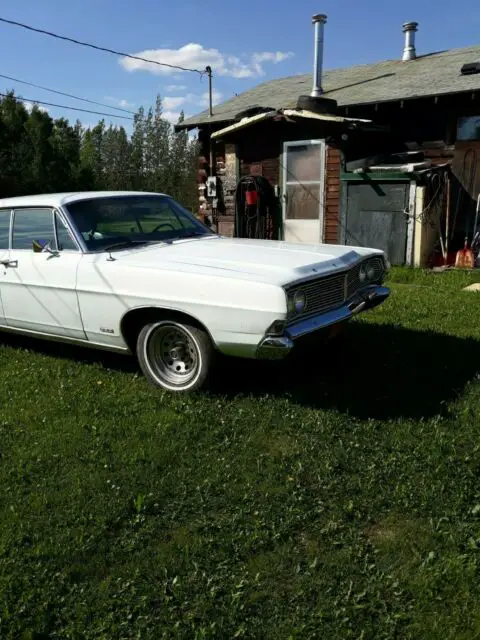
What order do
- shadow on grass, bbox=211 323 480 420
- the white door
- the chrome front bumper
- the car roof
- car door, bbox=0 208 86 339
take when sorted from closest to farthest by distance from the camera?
the chrome front bumper
shadow on grass, bbox=211 323 480 420
car door, bbox=0 208 86 339
the car roof
the white door

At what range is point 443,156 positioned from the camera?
35.7ft

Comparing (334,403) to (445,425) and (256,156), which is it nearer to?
(445,425)

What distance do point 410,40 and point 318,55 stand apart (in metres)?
2.80

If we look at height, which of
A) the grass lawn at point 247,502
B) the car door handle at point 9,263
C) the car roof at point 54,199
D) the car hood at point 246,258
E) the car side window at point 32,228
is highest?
the car roof at point 54,199

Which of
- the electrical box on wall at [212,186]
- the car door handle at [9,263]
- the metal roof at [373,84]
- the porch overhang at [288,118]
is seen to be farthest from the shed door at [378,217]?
the car door handle at [9,263]

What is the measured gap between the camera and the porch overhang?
Answer: 11.0 meters

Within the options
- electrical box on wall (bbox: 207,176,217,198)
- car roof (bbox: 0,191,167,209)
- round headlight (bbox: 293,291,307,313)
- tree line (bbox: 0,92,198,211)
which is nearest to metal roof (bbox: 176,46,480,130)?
electrical box on wall (bbox: 207,176,217,198)

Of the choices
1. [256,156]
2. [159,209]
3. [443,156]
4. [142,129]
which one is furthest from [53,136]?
[159,209]

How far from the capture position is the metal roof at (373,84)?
433 inches

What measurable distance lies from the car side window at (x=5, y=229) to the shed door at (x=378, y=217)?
709 cm

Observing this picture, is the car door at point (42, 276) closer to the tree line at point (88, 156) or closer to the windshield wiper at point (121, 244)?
the windshield wiper at point (121, 244)

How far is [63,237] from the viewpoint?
4.93m

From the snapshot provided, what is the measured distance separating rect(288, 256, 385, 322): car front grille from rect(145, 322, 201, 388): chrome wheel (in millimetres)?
901

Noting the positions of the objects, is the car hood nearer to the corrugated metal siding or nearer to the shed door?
the shed door
